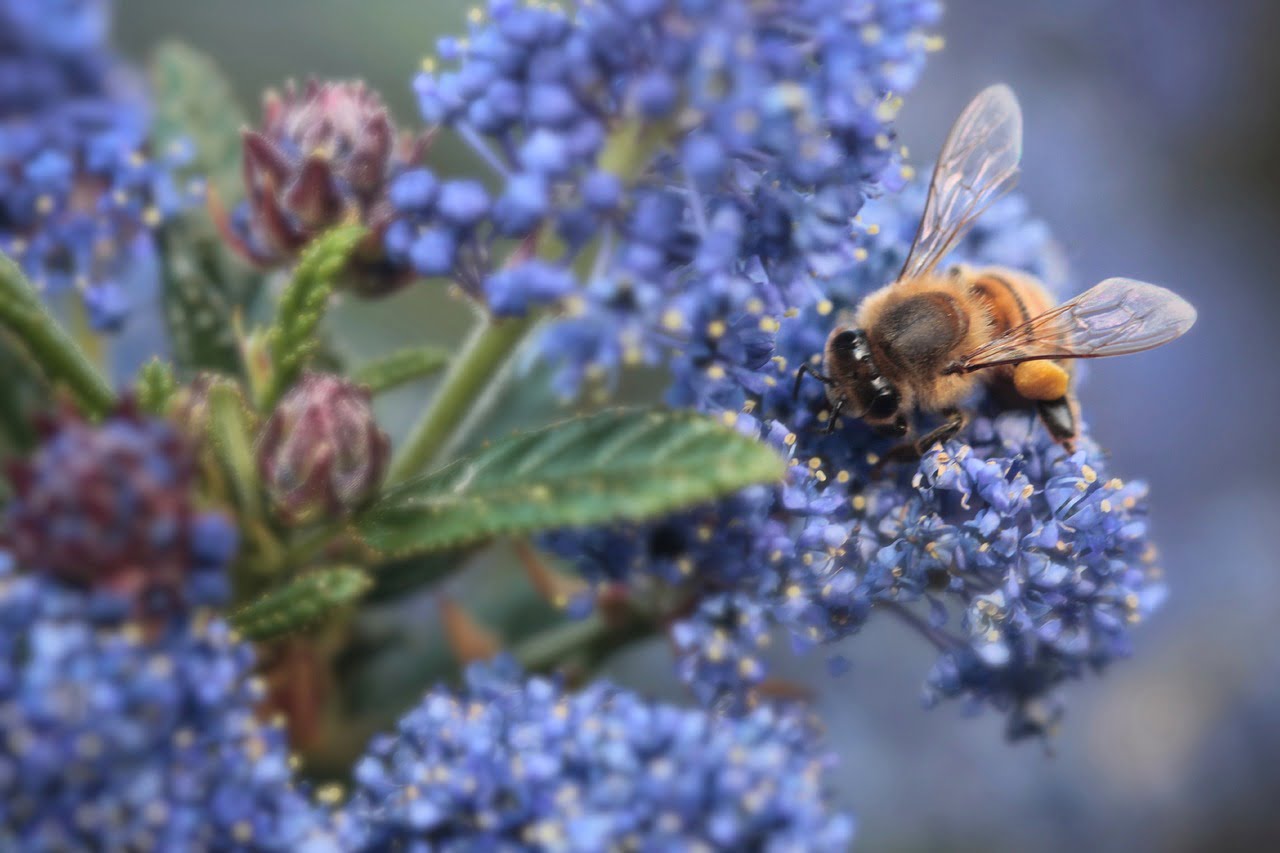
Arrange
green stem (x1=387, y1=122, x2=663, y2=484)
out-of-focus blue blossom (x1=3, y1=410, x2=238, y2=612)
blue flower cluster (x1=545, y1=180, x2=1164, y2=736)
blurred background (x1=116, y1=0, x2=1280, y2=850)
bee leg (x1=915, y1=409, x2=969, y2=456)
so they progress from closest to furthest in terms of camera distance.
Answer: out-of-focus blue blossom (x1=3, y1=410, x2=238, y2=612) < green stem (x1=387, y1=122, x2=663, y2=484) < blue flower cluster (x1=545, y1=180, x2=1164, y2=736) < bee leg (x1=915, y1=409, x2=969, y2=456) < blurred background (x1=116, y1=0, x2=1280, y2=850)

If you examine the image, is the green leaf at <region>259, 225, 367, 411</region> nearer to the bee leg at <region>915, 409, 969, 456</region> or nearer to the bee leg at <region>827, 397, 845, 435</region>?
the bee leg at <region>827, 397, 845, 435</region>

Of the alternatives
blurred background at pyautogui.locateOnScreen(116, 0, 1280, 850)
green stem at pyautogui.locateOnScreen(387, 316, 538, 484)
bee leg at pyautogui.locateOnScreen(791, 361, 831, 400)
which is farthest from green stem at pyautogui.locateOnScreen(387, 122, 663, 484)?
blurred background at pyautogui.locateOnScreen(116, 0, 1280, 850)

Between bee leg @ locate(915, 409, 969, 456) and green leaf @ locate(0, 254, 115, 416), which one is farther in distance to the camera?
bee leg @ locate(915, 409, 969, 456)

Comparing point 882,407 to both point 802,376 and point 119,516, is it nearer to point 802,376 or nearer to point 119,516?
point 802,376

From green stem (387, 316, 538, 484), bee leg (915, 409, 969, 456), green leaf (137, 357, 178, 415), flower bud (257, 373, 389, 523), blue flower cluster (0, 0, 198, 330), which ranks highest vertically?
blue flower cluster (0, 0, 198, 330)

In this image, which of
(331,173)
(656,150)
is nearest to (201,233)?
(331,173)

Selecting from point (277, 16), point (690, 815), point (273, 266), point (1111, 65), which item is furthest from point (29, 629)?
point (1111, 65)

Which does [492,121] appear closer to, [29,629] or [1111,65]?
[29,629]
